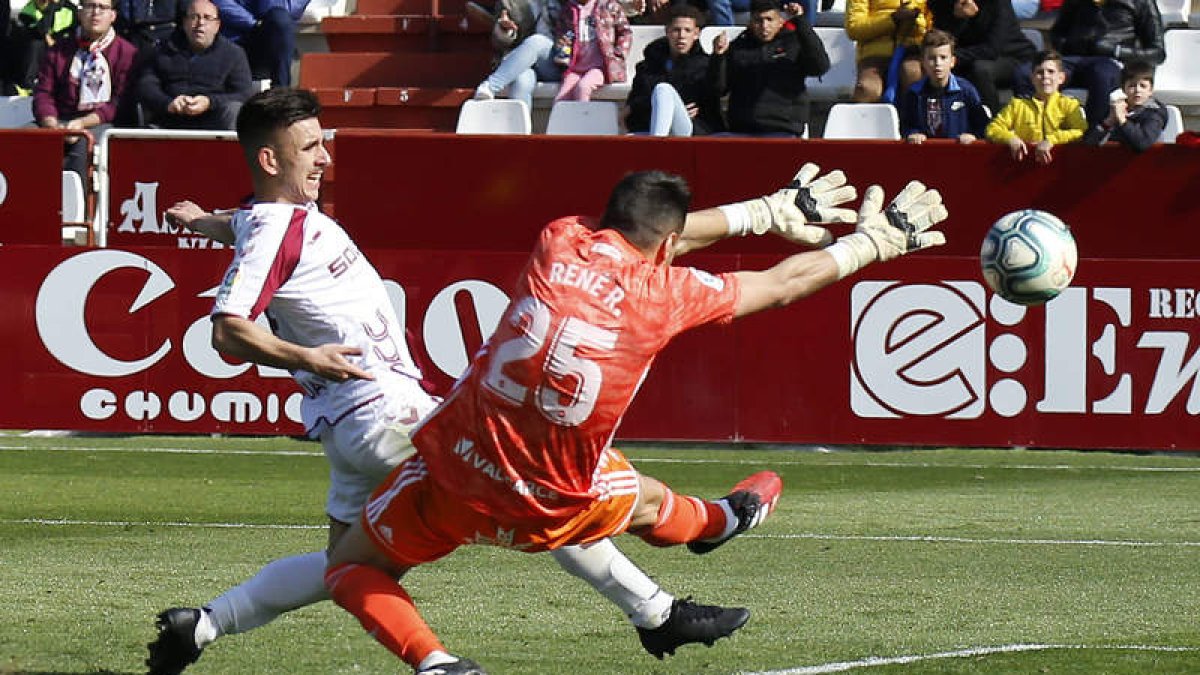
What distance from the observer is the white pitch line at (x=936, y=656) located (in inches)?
248

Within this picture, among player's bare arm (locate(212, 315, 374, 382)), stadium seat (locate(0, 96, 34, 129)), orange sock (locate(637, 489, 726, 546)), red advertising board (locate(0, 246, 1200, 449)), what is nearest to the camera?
player's bare arm (locate(212, 315, 374, 382))

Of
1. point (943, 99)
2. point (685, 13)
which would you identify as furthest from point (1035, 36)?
point (685, 13)

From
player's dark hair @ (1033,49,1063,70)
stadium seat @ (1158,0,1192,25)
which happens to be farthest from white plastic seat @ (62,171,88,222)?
stadium seat @ (1158,0,1192,25)

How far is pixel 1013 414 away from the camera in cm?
1389

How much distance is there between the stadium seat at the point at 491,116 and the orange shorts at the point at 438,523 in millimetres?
10825

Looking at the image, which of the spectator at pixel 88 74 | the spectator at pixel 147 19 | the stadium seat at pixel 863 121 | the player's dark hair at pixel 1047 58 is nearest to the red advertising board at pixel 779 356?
the player's dark hair at pixel 1047 58

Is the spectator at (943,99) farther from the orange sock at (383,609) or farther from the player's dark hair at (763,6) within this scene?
the orange sock at (383,609)

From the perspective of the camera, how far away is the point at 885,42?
53.1 feet

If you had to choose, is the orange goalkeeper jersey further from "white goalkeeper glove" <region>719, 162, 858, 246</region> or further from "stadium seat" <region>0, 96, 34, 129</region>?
"stadium seat" <region>0, 96, 34, 129</region>

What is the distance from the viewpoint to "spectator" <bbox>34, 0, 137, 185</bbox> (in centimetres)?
1659

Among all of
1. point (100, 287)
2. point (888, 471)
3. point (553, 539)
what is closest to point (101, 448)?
point (100, 287)

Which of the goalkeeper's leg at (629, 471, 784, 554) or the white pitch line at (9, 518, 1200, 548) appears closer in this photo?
the goalkeeper's leg at (629, 471, 784, 554)

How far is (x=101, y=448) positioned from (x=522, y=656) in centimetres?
867

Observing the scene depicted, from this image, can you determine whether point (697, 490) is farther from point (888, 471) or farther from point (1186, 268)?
point (1186, 268)
